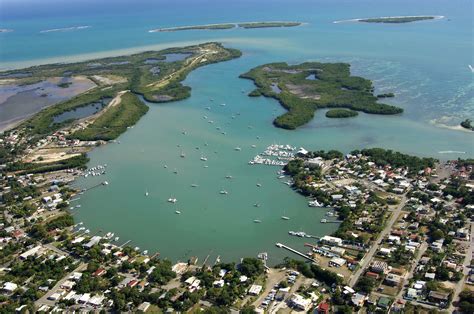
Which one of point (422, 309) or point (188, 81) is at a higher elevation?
point (188, 81)

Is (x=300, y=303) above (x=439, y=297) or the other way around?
the other way around

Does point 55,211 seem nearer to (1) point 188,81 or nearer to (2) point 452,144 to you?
(2) point 452,144

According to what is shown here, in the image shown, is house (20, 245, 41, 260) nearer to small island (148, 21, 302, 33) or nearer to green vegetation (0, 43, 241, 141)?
green vegetation (0, 43, 241, 141)

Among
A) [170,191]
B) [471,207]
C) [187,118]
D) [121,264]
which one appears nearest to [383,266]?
[471,207]

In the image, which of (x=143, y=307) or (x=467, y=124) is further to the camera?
(x=467, y=124)

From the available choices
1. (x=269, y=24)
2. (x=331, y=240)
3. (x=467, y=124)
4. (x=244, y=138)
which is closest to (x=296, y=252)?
(x=331, y=240)

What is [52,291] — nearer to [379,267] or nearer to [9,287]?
[9,287]

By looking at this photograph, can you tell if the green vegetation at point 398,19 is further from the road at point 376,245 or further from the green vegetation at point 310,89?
the road at point 376,245

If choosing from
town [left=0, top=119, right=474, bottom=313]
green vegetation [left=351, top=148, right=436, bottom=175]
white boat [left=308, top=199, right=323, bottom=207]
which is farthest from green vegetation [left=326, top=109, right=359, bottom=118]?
white boat [left=308, top=199, right=323, bottom=207]
